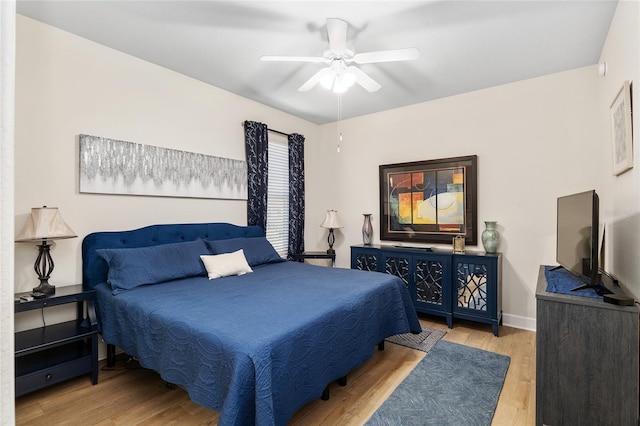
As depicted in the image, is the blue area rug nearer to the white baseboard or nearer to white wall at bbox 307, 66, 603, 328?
the white baseboard

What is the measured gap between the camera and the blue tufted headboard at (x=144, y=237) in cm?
256

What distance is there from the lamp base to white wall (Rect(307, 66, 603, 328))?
3.42 metres

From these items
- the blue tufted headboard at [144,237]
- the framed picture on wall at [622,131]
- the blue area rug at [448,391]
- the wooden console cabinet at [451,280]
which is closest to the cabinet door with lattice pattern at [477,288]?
the wooden console cabinet at [451,280]

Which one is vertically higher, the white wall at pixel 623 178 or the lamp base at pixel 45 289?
the white wall at pixel 623 178

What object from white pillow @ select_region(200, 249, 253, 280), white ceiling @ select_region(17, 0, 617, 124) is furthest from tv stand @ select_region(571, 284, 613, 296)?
white pillow @ select_region(200, 249, 253, 280)

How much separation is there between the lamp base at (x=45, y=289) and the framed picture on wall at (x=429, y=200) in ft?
11.6

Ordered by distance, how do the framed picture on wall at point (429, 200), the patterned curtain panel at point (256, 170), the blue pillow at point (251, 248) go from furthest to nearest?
the patterned curtain panel at point (256, 170) < the framed picture on wall at point (429, 200) < the blue pillow at point (251, 248)

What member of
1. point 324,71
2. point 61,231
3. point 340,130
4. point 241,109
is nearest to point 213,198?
point 241,109

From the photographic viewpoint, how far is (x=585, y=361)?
1.62m

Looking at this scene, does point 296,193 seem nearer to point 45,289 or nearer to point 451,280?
point 451,280

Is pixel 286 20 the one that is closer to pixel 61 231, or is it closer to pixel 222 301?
pixel 222 301

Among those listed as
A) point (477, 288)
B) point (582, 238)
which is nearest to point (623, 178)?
point (582, 238)

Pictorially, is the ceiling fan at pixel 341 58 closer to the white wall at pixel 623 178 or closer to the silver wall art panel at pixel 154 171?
the white wall at pixel 623 178

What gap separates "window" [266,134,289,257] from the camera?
4336 mm
